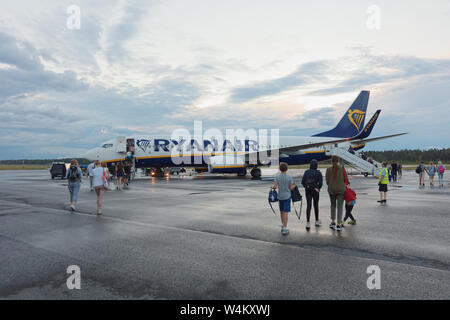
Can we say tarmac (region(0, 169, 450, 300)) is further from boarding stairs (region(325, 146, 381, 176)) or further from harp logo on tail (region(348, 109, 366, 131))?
harp logo on tail (region(348, 109, 366, 131))

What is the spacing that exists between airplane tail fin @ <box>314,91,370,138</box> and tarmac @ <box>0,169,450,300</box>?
26.6m

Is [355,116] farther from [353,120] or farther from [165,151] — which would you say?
[165,151]

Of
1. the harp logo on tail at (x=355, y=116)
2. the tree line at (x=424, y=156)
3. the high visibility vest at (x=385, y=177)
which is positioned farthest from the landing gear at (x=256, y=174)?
the tree line at (x=424, y=156)

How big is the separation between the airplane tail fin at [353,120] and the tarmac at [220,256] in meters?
26.6

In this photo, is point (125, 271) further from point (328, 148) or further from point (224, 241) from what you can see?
point (328, 148)

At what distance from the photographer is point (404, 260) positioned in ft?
17.3

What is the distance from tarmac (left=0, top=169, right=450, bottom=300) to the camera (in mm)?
4086

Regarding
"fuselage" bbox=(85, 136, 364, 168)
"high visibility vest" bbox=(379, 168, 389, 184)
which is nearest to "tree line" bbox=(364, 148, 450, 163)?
"fuselage" bbox=(85, 136, 364, 168)

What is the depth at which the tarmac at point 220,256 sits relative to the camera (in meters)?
4.09

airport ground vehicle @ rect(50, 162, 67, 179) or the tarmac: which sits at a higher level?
airport ground vehicle @ rect(50, 162, 67, 179)

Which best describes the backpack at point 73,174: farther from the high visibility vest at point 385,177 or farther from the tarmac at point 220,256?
the high visibility vest at point 385,177

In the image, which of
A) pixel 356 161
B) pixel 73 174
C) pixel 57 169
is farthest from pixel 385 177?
pixel 57 169

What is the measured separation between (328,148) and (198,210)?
25.2m

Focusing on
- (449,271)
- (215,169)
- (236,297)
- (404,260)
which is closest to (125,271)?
(236,297)
